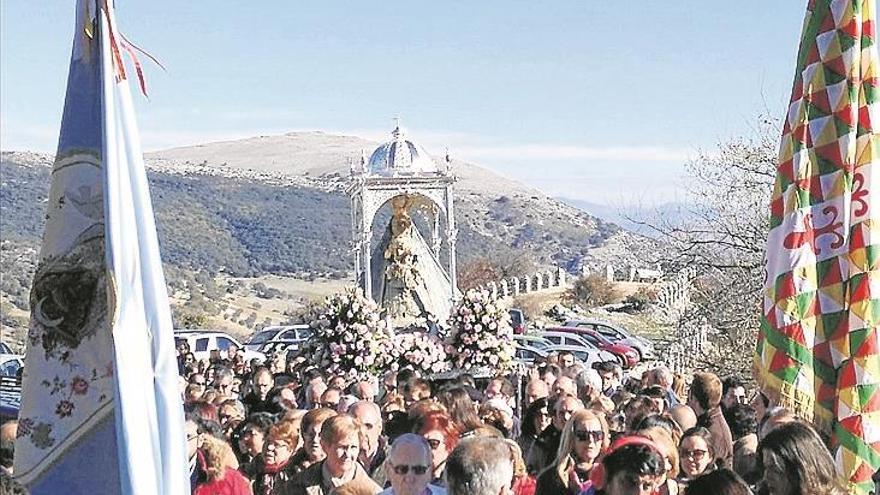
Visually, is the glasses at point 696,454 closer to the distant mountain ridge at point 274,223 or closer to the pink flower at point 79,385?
the pink flower at point 79,385

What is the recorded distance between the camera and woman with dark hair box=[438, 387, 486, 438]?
→ 863 centimetres

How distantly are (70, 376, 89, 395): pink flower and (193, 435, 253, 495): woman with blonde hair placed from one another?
1935 mm

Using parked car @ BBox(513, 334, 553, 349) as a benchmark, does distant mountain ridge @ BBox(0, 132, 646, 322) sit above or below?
below

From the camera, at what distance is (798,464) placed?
224 inches

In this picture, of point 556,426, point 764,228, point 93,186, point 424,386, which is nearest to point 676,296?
point 764,228

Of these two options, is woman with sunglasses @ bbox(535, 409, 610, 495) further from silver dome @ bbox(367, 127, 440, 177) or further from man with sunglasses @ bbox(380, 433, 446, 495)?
silver dome @ bbox(367, 127, 440, 177)

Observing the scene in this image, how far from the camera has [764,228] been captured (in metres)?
21.2

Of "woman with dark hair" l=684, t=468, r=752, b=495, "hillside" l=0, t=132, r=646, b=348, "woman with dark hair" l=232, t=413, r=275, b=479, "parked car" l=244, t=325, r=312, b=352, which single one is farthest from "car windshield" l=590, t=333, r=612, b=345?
"hillside" l=0, t=132, r=646, b=348

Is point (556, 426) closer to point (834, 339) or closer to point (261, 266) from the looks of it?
point (834, 339)

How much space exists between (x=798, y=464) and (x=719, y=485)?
1.21 ft

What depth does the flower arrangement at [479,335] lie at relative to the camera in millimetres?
18016

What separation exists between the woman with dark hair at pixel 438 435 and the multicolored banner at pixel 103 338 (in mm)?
1995

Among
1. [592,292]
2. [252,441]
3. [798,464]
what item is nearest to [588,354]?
[252,441]

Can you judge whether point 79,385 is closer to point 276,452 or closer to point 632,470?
point 632,470
